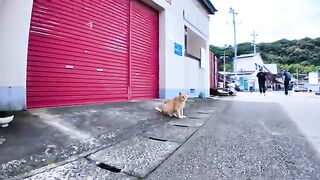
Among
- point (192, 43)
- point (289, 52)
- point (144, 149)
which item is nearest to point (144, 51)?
point (192, 43)

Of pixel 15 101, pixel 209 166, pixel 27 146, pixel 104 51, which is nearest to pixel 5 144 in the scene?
pixel 27 146

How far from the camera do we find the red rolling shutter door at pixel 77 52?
4547mm

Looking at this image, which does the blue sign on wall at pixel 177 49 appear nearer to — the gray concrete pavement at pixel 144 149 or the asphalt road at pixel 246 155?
the gray concrete pavement at pixel 144 149

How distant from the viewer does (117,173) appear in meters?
2.44

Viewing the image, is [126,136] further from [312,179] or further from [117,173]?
[312,179]

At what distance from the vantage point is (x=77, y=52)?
5.39 meters

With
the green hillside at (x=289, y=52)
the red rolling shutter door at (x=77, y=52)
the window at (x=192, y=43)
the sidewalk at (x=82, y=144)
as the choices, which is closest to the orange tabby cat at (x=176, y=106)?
the sidewalk at (x=82, y=144)

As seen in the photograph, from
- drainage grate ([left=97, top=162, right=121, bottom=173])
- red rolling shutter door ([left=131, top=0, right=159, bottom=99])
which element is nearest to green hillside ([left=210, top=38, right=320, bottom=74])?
red rolling shutter door ([left=131, top=0, right=159, bottom=99])

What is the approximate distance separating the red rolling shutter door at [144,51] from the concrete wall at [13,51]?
12.1 feet

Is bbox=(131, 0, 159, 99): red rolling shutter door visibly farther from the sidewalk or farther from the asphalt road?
the asphalt road

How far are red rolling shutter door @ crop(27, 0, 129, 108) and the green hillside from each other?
243 feet

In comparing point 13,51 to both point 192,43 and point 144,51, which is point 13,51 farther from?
point 192,43

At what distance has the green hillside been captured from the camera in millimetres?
83250

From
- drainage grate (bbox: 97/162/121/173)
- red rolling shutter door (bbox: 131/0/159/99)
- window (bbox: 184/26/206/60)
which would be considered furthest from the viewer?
window (bbox: 184/26/206/60)
